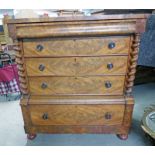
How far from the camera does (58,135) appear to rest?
1.74 m

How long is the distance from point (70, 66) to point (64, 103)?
0.32 meters

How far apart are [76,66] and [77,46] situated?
16cm

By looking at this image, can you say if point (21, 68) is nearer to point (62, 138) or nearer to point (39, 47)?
point (39, 47)

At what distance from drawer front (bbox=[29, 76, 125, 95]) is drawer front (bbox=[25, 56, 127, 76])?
0.05 metres

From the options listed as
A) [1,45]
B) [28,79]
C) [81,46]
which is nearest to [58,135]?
[28,79]

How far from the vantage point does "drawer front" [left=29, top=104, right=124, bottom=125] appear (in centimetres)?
148

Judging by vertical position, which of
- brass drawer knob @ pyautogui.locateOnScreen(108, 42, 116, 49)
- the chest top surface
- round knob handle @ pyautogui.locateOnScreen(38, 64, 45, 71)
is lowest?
round knob handle @ pyautogui.locateOnScreen(38, 64, 45, 71)

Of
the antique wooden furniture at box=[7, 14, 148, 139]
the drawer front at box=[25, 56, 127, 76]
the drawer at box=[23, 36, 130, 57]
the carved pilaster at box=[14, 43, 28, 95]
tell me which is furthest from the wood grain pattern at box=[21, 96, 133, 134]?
the drawer at box=[23, 36, 130, 57]

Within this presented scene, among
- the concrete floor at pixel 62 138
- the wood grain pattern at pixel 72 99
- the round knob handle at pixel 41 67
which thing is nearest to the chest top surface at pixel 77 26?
the round knob handle at pixel 41 67

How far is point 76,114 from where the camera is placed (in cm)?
151

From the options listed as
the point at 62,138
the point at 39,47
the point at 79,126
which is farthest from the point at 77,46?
the point at 62,138

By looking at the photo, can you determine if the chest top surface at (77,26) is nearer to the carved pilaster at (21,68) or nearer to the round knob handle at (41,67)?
the carved pilaster at (21,68)

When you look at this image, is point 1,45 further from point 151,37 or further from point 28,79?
point 151,37

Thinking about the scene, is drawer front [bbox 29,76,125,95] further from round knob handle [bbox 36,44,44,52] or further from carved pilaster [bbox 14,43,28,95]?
round knob handle [bbox 36,44,44,52]
